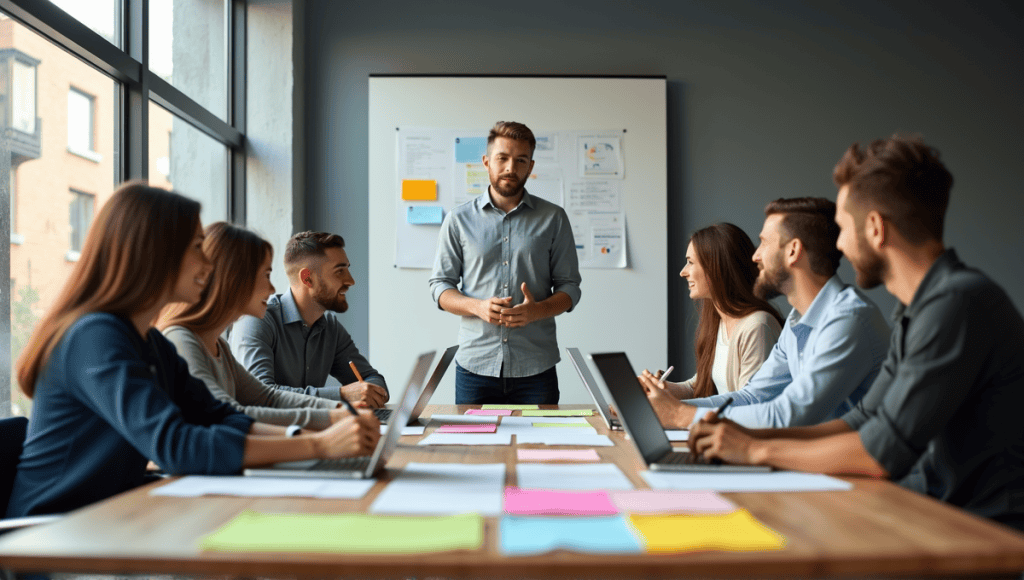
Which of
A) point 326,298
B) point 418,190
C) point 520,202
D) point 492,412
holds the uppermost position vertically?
point 418,190

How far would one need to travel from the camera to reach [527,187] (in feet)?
13.4

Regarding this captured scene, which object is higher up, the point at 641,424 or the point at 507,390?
the point at 641,424

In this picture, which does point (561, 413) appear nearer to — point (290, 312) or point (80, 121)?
point (290, 312)

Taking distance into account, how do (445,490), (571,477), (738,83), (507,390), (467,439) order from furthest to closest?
1. (738,83)
2. (507,390)
3. (467,439)
4. (571,477)
5. (445,490)

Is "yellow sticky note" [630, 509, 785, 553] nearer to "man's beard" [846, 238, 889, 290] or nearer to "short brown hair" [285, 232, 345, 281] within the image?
"man's beard" [846, 238, 889, 290]

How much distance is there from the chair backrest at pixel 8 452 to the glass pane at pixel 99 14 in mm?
1562

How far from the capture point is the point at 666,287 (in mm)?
4078

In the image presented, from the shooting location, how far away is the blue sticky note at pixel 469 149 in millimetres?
→ 4059

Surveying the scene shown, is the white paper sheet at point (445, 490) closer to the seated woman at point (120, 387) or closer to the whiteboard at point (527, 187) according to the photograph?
the seated woman at point (120, 387)

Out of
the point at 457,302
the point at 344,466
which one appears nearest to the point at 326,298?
the point at 457,302

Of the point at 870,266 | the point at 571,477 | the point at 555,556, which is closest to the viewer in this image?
the point at 555,556

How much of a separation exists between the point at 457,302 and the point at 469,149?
1351 millimetres

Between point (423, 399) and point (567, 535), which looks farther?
point (423, 399)

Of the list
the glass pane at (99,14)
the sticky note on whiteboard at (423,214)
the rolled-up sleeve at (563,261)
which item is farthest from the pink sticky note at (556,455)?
the sticky note on whiteboard at (423,214)
